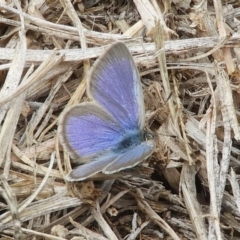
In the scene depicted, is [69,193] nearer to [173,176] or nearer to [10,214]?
[10,214]

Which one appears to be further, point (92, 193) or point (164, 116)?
point (164, 116)

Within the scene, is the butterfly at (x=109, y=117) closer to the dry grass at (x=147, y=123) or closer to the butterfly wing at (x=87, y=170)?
the butterfly wing at (x=87, y=170)

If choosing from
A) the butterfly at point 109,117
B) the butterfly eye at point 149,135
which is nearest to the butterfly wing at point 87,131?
the butterfly at point 109,117

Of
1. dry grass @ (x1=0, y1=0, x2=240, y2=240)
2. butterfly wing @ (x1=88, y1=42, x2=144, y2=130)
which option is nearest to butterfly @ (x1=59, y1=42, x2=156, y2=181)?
butterfly wing @ (x1=88, y1=42, x2=144, y2=130)

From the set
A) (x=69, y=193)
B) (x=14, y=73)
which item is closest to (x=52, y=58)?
(x=14, y=73)

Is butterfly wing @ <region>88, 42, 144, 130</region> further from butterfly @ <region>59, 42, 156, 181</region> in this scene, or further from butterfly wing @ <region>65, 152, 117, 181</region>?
butterfly wing @ <region>65, 152, 117, 181</region>

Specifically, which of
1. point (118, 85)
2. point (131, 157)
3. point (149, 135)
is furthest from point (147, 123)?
point (131, 157)

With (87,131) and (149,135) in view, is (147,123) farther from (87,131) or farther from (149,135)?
(87,131)
